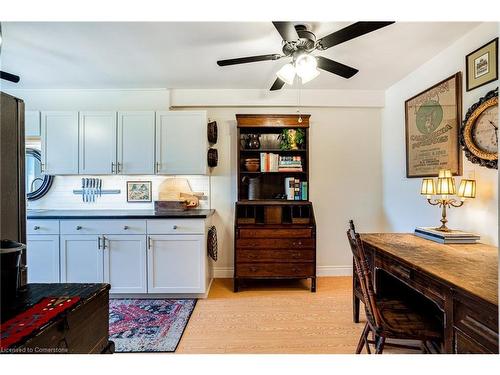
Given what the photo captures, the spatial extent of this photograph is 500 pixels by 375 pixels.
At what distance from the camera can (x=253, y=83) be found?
119 inches

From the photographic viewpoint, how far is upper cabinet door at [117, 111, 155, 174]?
2.93 metres

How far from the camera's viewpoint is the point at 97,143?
116 inches

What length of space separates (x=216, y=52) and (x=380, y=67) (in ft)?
5.57

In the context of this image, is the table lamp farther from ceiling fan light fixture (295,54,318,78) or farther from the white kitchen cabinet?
the white kitchen cabinet

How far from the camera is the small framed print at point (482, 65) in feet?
5.56

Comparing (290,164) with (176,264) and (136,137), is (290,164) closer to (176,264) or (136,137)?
(176,264)

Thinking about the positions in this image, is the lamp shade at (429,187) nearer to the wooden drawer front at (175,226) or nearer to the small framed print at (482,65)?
the small framed print at (482,65)

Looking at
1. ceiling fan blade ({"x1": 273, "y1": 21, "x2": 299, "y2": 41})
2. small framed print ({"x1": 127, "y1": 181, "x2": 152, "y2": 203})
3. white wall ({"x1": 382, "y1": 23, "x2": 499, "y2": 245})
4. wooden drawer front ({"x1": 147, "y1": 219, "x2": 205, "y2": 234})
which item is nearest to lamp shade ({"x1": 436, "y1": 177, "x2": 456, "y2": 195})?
white wall ({"x1": 382, "y1": 23, "x2": 499, "y2": 245})

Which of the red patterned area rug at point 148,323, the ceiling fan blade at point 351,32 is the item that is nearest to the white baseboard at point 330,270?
the red patterned area rug at point 148,323

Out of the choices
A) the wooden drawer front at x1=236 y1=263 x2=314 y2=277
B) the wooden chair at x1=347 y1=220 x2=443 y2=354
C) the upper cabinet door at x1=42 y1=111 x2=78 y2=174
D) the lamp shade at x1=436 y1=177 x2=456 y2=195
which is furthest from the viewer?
the upper cabinet door at x1=42 y1=111 x2=78 y2=174

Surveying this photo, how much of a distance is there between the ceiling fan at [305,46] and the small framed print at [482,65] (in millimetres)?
887

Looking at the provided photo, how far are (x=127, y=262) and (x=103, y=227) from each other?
0.45m

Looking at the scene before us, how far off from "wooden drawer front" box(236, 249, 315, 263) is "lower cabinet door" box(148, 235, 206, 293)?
0.44 m

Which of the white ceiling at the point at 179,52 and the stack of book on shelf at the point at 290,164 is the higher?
the white ceiling at the point at 179,52
